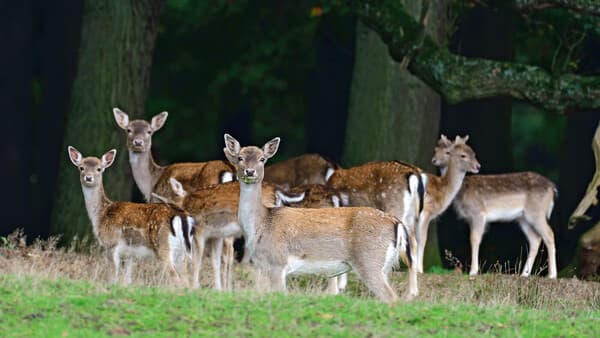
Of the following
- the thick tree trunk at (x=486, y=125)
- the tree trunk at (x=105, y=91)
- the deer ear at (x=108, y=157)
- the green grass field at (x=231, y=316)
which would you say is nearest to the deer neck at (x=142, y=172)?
the tree trunk at (x=105, y=91)

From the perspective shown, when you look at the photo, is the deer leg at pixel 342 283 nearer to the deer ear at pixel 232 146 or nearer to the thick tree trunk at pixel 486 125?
the deer ear at pixel 232 146

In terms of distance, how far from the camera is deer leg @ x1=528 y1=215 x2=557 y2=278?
15598 millimetres

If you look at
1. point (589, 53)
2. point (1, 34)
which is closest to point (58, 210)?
point (1, 34)

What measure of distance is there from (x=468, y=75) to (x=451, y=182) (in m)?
1.68

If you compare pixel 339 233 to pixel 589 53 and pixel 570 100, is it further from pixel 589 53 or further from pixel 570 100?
pixel 589 53

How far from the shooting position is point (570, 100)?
1434 cm

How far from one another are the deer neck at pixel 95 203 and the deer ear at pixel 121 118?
7.23ft

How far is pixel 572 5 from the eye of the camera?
1434cm

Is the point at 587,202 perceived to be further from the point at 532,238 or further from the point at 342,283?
the point at 532,238

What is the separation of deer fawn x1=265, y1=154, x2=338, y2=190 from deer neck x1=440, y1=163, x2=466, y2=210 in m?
1.33

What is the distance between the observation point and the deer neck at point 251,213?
1147 cm

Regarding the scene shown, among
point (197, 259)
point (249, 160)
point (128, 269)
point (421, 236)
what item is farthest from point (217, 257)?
point (421, 236)

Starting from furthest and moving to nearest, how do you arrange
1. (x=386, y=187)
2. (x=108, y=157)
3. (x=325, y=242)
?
1. (x=386, y=187)
2. (x=108, y=157)
3. (x=325, y=242)

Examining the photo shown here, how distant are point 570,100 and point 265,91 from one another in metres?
7.51
